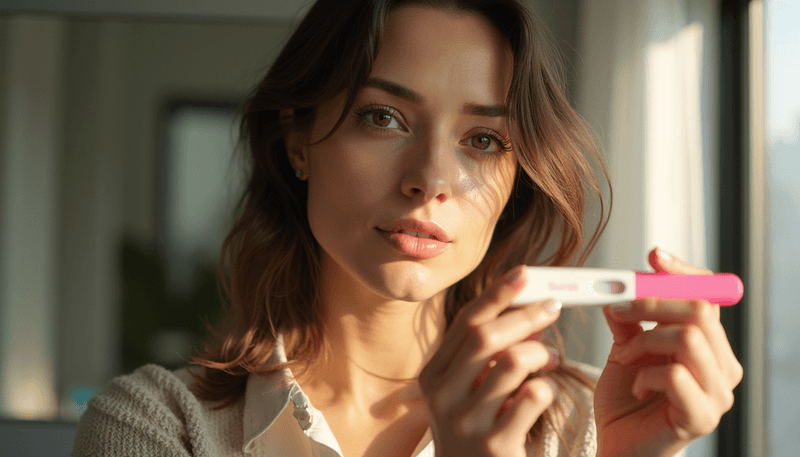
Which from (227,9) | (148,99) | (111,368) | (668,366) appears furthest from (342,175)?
(148,99)

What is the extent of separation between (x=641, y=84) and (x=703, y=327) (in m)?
0.87

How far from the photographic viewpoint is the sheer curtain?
1.17m

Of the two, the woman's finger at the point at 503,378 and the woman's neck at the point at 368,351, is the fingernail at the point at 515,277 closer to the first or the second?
the woman's finger at the point at 503,378

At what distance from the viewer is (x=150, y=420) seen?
0.74m

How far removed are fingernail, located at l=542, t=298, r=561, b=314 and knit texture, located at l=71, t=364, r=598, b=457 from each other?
414 mm

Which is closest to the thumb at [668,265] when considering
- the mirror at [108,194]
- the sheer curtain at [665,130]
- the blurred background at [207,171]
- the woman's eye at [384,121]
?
the woman's eye at [384,121]

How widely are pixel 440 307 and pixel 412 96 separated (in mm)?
376

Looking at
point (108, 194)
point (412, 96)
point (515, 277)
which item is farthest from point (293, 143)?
point (108, 194)

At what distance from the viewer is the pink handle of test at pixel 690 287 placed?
0.52 m

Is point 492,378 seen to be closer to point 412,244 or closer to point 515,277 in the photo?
point 515,277

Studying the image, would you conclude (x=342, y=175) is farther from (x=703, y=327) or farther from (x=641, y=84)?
(x=641, y=84)

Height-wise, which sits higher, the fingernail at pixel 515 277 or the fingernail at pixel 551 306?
the fingernail at pixel 515 277

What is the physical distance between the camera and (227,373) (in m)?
0.85

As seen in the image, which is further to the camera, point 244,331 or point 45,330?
point 45,330
